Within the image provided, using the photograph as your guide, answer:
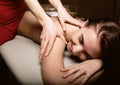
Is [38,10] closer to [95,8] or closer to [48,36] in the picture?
[48,36]

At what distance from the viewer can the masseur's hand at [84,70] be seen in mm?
991

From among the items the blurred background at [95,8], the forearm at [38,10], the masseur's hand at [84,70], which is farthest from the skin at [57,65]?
the blurred background at [95,8]

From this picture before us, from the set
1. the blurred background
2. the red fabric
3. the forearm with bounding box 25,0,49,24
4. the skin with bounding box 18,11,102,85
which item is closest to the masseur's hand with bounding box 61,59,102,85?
the skin with bounding box 18,11,102,85

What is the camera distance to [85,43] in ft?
3.51

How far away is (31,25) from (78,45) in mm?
376

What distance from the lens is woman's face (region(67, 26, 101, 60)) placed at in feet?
3.44

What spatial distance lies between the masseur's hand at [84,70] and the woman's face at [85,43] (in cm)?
5

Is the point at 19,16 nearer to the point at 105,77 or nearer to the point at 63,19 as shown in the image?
the point at 63,19

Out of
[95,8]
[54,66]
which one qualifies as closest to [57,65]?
[54,66]

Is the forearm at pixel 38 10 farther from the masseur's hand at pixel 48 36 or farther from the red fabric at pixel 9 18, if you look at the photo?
the red fabric at pixel 9 18

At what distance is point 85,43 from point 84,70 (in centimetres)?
12

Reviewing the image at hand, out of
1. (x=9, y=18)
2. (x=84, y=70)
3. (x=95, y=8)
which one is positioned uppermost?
(x=9, y=18)

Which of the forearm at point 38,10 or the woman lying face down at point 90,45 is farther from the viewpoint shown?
the forearm at point 38,10

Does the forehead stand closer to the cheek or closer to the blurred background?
the cheek
